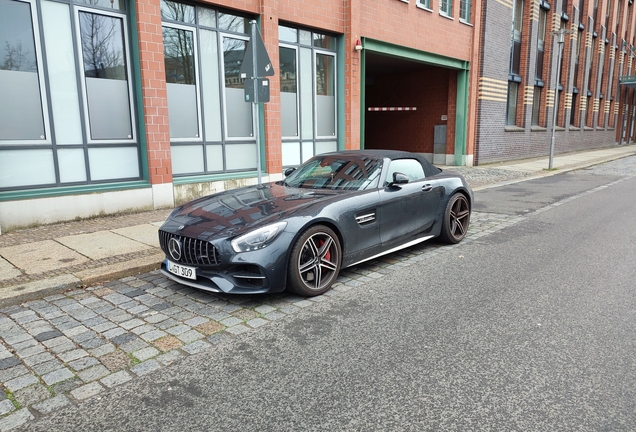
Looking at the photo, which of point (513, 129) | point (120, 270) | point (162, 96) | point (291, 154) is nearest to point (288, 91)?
point (291, 154)

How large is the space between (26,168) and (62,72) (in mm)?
1727

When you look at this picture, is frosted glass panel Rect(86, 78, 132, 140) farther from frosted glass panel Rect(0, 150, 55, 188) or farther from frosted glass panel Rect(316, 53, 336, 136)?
frosted glass panel Rect(316, 53, 336, 136)

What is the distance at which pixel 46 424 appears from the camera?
2592 millimetres

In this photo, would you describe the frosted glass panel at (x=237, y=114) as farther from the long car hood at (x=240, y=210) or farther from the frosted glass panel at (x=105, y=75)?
the long car hood at (x=240, y=210)

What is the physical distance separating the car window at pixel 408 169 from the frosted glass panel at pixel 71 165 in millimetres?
5636

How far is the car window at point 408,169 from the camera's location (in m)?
5.75

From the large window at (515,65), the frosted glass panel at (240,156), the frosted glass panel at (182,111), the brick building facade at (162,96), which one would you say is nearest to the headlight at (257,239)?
Result: the brick building facade at (162,96)

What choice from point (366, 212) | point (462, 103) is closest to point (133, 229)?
point (366, 212)

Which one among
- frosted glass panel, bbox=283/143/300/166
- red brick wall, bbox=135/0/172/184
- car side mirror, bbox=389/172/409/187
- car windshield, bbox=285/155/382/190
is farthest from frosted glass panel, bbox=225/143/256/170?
car side mirror, bbox=389/172/409/187

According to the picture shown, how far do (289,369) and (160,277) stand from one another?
270 centimetres

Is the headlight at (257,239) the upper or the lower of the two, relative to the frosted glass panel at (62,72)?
lower

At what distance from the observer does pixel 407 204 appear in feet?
18.7

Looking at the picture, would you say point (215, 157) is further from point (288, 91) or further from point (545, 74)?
point (545, 74)

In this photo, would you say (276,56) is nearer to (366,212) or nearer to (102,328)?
(366,212)
